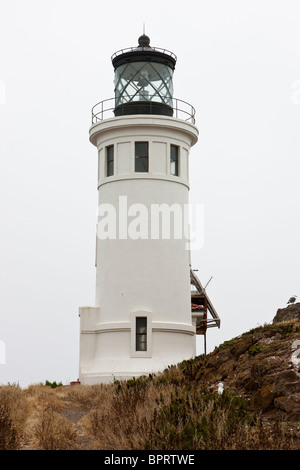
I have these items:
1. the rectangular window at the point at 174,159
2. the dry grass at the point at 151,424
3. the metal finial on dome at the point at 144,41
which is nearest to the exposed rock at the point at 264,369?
the dry grass at the point at 151,424

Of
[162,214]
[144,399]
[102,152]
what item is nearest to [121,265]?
[162,214]

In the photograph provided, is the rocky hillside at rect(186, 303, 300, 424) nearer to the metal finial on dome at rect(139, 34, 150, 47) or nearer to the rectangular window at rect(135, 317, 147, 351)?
the rectangular window at rect(135, 317, 147, 351)

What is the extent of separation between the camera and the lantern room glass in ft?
89.4

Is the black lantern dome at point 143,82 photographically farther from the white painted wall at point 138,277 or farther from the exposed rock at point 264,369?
the exposed rock at point 264,369

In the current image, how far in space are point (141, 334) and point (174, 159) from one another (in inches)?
260

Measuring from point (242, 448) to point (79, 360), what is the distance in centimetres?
1589

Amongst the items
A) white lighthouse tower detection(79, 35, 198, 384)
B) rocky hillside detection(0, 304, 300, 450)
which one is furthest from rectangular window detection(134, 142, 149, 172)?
rocky hillside detection(0, 304, 300, 450)

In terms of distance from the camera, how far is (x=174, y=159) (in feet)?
88.8

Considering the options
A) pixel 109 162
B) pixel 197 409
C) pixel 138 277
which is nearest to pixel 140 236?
pixel 138 277

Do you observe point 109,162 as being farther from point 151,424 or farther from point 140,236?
point 151,424

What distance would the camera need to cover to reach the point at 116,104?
91.0 feet

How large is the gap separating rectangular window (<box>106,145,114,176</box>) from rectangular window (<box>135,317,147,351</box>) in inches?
219

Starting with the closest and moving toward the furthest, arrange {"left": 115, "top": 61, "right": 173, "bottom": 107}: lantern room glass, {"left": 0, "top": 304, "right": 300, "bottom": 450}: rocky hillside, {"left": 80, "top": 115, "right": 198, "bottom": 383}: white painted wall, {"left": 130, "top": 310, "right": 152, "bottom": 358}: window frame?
{"left": 0, "top": 304, "right": 300, "bottom": 450}: rocky hillside
{"left": 130, "top": 310, "right": 152, "bottom": 358}: window frame
{"left": 80, "top": 115, "right": 198, "bottom": 383}: white painted wall
{"left": 115, "top": 61, "right": 173, "bottom": 107}: lantern room glass

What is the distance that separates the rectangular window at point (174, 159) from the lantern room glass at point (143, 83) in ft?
5.99
